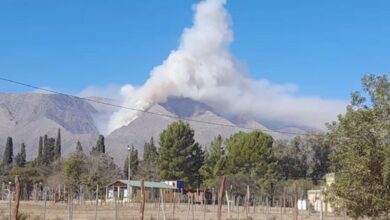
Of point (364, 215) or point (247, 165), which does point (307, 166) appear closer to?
point (247, 165)

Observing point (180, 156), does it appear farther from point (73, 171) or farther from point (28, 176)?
point (28, 176)

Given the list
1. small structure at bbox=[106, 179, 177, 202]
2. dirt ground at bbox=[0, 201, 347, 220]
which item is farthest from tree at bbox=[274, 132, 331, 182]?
dirt ground at bbox=[0, 201, 347, 220]

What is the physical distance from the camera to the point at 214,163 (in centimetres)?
10712

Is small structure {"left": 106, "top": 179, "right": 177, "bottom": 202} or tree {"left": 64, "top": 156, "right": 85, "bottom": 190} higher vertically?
Result: tree {"left": 64, "top": 156, "right": 85, "bottom": 190}

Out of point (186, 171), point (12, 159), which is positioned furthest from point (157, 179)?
point (12, 159)

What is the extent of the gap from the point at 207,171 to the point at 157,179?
956cm

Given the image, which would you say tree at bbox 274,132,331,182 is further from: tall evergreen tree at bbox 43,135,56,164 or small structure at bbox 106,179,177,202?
tall evergreen tree at bbox 43,135,56,164

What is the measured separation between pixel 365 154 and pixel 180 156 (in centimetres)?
8522

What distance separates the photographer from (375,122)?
23.2 meters

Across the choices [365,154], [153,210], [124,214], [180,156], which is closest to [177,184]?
[180,156]

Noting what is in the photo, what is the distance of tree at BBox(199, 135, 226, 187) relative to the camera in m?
104

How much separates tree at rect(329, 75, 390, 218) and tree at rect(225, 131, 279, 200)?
245 ft

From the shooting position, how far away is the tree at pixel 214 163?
104 meters

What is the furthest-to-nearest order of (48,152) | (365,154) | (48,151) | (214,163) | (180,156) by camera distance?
(48,151), (48,152), (180,156), (214,163), (365,154)
